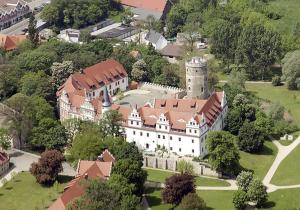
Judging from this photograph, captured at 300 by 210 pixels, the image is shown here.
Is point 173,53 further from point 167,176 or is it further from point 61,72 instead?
point 167,176

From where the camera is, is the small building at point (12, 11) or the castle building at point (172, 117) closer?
the castle building at point (172, 117)

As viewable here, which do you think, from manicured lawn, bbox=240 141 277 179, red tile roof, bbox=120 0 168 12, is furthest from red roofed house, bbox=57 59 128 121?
red tile roof, bbox=120 0 168 12

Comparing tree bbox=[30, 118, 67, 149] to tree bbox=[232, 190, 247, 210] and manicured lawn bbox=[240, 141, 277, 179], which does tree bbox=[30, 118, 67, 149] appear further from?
tree bbox=[232, 190, 247, 210]

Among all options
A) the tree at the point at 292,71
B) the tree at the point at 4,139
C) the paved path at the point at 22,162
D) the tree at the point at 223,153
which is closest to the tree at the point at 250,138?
the tree at the point at 223,153

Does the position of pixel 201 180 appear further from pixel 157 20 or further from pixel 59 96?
pixel 157 20

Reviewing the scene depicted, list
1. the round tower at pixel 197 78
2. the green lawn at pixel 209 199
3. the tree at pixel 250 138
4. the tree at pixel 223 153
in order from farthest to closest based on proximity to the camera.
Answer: the round tower at pixel 197 78 < the tree at pixel 250 138 < the tree at pixel 223 153 < the green lawn at pixel 209 199

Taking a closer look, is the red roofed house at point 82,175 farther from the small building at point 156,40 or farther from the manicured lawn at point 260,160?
the small building at point 156,40
